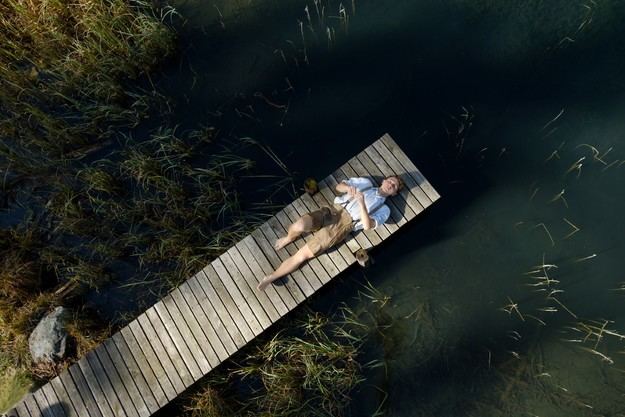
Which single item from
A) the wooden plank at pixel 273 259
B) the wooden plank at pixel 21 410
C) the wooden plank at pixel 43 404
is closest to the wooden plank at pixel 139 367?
the wooden plank at pixel 43 404

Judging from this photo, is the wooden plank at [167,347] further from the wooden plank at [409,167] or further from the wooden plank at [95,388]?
the wooden plank at [409,167]

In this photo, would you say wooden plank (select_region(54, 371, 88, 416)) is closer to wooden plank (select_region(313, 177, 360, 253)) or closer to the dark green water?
the dark green water

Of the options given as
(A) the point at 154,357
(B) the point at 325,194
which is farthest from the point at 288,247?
(A) the point at 154,357

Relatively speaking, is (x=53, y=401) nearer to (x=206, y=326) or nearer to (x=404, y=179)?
(x=206, y=326)

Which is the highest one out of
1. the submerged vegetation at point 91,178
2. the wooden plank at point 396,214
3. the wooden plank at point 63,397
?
the submerged vegetation at point 91,178

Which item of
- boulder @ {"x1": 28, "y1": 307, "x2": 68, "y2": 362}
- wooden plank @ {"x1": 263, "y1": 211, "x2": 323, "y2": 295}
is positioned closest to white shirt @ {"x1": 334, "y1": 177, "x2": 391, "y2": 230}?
wooden plank @ {"x1": 263, "y1": 211, "x2": 323, "y2": 295}
